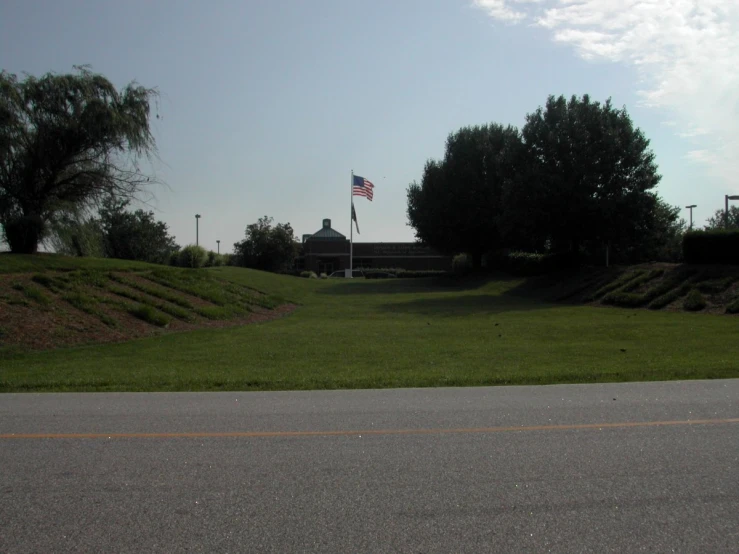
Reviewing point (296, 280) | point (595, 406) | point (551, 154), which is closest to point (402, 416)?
point (595, 406)

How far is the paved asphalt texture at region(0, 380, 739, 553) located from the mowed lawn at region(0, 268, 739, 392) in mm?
2505

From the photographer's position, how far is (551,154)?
37000mm

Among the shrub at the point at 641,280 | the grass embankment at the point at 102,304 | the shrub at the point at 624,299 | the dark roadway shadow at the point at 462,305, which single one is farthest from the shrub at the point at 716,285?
the grass embankment at the point at 102,304

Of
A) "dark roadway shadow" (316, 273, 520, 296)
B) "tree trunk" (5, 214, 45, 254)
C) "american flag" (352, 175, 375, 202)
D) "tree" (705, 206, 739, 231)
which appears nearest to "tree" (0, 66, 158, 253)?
"tree trunk" (5, 214, 45, 254)

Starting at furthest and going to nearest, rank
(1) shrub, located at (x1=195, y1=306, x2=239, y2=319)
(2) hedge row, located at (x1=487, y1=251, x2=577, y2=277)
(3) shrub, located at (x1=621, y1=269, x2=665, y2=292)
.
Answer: (2) hedge row, located at (x1=487, y1=251, x2=577, y2=277) < (3) shrub, located at (x1=621, y1=269, x2=665, y2=292) < (1) shrub, located at (x1=195, y1=306, x2=239, y2=319)

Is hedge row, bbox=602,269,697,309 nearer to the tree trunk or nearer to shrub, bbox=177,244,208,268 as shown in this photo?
the tree trunk

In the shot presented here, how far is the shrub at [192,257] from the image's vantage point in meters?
50.0

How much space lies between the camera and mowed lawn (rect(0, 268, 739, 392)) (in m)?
10.9

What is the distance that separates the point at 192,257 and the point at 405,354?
38.4 metres

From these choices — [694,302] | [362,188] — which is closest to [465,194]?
[362,188]

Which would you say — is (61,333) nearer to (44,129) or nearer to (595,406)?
(44,129)

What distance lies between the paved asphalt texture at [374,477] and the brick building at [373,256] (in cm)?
7327

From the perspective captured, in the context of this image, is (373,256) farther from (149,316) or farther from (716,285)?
(149,316)

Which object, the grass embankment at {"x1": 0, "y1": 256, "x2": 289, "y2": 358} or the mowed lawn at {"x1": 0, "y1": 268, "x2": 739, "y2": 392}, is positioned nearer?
the mowed lawn at {"x1": 0, "y1": 268, "x2": 739, "y2": 392}
